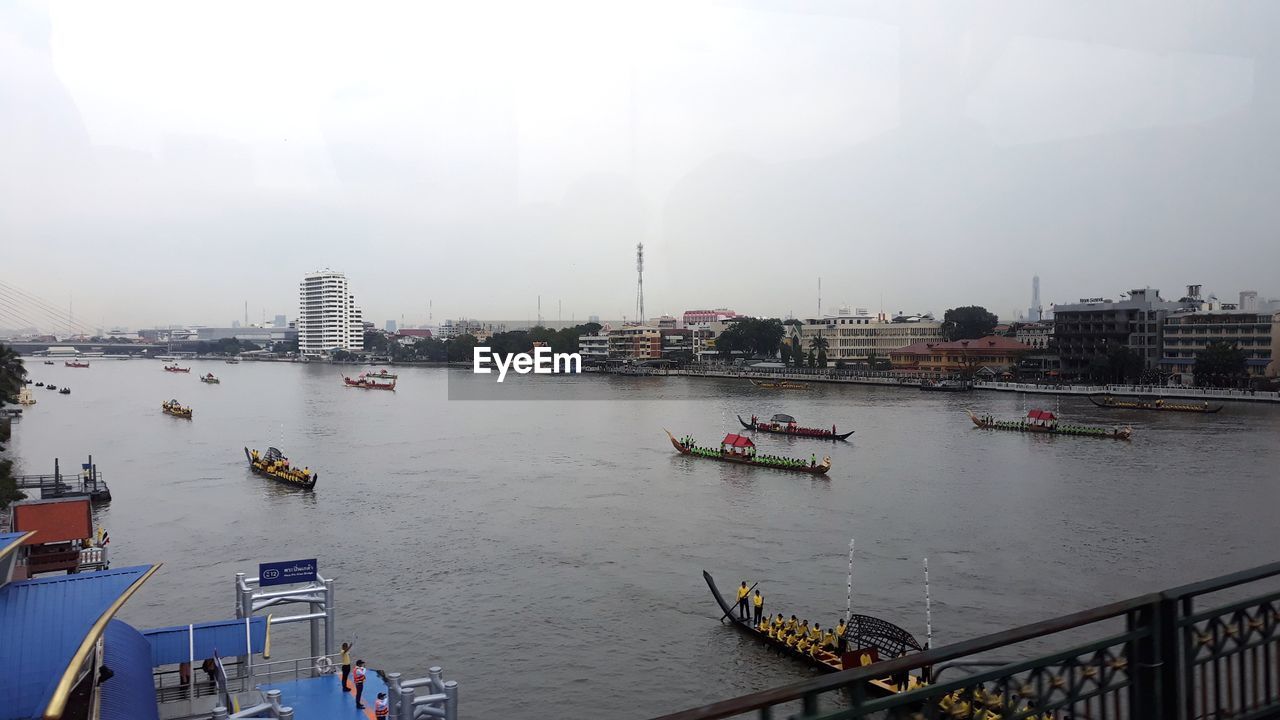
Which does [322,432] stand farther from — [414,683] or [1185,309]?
[1185,309]

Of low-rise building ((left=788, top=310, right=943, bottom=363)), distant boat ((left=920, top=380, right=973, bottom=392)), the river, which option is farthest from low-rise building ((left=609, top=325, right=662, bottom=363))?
the river

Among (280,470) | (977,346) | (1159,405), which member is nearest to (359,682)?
(280,470)

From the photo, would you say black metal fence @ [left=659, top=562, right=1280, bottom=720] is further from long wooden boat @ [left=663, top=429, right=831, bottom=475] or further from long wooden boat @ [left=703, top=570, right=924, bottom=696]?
long wooden boat @ [left=663, top=429, right=831, bottom=475]

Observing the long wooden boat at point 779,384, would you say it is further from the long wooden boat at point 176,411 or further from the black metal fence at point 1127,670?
the black metal fence at point 1127,670

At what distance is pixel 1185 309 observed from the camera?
29.9m

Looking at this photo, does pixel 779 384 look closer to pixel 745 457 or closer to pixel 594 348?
pixel 594 348

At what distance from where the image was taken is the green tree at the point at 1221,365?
82.3 ft

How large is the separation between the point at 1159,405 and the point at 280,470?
20655 mm

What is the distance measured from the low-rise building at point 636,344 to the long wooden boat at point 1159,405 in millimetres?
25892

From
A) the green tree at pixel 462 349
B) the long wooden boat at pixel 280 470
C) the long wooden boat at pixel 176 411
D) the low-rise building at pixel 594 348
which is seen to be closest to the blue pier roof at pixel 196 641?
the long wooden boat at pixel 280 470

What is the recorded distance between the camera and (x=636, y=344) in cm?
4794

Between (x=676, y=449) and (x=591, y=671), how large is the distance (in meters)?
10.7

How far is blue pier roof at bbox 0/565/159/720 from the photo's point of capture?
3678 mm

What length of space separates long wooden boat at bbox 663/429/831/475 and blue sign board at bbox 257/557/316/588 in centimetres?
917
